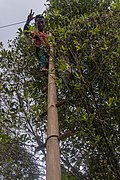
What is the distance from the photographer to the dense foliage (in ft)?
9.37

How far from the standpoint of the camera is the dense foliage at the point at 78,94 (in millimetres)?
2855

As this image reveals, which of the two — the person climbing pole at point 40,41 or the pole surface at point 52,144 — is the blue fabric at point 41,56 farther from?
the pole surface at point 52,144

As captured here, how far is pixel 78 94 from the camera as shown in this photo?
3055mm

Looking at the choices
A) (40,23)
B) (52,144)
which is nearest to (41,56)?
(40,23)

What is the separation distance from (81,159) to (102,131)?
2.17 ft

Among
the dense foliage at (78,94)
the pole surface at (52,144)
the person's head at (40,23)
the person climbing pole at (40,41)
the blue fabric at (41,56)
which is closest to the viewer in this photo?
the pole surface at (52,144)

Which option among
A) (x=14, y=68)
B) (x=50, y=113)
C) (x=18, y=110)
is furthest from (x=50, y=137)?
(x=14, y=68)

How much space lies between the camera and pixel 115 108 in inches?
115

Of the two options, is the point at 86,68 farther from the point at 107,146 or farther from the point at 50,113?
the point at 107,146

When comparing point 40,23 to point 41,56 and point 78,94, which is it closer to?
point 41,56

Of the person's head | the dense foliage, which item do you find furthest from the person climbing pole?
the dense foliage

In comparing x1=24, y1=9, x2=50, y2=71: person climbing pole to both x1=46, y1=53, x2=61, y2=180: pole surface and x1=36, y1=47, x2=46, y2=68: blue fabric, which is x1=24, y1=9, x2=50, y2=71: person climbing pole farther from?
x1=46, y1=53, x2=61, y2=180: pole surface

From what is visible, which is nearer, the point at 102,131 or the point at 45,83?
the point at 102,131

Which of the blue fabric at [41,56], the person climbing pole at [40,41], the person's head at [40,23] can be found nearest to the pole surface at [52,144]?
the person climbing pole at [40,41]
